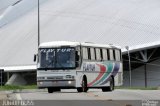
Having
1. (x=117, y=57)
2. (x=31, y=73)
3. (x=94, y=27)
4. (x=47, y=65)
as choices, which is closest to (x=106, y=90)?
(x=117, y=57)

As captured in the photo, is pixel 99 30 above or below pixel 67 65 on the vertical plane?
above

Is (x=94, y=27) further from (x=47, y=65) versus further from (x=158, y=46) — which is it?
(x=47, y=65)

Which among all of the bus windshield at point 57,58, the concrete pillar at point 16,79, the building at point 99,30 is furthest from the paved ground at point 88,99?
the concrete pillar at point 16,79

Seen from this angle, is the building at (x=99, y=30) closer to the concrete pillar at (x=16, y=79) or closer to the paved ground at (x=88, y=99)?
the concrete pillar at (x=16, y=79)

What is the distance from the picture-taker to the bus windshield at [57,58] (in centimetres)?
3984

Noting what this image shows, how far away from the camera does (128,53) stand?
70.8m

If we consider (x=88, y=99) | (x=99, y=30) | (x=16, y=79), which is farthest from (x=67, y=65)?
(x=16, y=79)

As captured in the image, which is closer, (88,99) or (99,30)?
(88,99)

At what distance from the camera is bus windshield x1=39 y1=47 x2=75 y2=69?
3984cm

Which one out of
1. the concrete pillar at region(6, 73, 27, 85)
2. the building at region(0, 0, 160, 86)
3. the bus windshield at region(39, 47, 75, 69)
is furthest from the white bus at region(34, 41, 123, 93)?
the concrete pillar at region(6, 73, 27, 85)

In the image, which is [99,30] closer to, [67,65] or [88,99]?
[67,65]

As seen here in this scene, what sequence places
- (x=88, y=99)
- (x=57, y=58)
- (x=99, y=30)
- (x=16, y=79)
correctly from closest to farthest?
(x=88, y=99)
(x=57, y=58)
(x=99, y=30)
(x=16, y=79)

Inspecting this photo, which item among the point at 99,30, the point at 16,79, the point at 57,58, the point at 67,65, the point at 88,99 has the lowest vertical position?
the point at 88,99

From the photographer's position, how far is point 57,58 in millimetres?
39969
